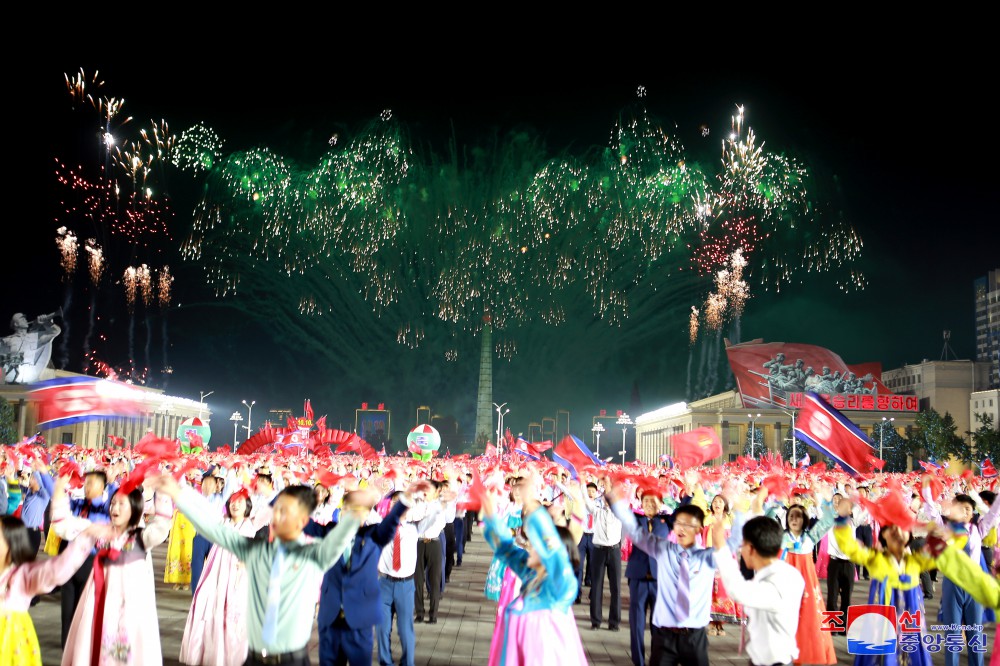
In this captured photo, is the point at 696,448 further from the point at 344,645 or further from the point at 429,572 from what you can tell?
the point at 344,645

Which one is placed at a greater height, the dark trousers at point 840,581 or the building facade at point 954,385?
the building facade at point 954,385

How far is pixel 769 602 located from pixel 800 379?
89.9 meters

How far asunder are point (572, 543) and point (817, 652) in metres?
4.36

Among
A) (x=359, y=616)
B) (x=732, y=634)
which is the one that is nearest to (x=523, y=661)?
(x=359, y=616)

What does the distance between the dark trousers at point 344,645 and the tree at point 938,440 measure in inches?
2378

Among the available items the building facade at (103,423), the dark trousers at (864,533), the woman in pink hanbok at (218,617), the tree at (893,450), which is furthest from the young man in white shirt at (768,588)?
the tree at (893,450)

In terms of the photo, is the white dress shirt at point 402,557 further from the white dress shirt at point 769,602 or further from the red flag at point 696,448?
the red flag at point 696,448

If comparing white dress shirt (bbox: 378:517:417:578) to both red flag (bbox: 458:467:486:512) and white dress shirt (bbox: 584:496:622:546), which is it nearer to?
red flag (bbox: 458:467:486:512)

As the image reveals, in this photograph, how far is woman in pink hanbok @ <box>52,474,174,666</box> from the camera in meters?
6.25

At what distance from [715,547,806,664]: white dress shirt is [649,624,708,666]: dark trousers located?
3.22 feet

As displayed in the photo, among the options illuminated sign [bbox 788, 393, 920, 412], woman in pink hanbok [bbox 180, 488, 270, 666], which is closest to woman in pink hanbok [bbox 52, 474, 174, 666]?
woman in pink hanbok [bbox 180, 488, 270, 666]

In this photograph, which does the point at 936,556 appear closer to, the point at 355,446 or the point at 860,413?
the point at 355,446

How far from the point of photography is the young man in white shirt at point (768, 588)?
554cm

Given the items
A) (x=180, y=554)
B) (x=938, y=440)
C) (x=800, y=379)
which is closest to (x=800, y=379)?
(x=800, y=379)
